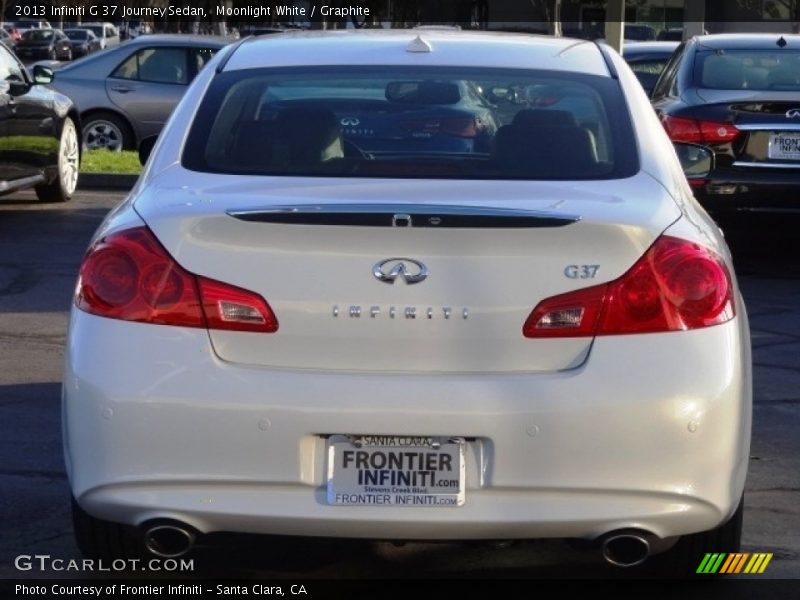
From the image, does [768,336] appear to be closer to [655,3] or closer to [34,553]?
[34,553]

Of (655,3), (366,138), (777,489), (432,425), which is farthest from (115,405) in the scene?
(655,3)

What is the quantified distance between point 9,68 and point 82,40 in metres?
55.4

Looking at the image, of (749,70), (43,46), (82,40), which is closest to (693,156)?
(749,70)

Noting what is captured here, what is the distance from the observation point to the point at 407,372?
397 cm

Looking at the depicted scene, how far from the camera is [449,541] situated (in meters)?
4.01

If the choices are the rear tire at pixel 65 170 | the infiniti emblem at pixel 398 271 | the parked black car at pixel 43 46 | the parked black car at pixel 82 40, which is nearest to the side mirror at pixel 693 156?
the infiniti emblem at pixel 398 271

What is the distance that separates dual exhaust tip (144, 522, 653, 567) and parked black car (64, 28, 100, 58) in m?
61.3

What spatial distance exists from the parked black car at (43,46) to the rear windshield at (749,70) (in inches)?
2013

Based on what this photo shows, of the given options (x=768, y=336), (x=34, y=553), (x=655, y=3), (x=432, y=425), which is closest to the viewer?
(x=432, y=425)

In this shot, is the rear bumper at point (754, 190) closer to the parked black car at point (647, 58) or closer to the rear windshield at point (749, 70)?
the rear windshield at point (749, 70)

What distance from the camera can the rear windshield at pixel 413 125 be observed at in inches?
178

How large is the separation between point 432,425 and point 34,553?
1.59 meters

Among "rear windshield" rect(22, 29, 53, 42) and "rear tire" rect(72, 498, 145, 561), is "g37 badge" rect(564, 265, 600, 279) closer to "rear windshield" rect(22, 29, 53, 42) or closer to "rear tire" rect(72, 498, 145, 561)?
"rear tire" rect(72, 498, 145, 561)

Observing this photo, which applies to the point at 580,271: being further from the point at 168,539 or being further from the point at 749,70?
the point at 749,70
